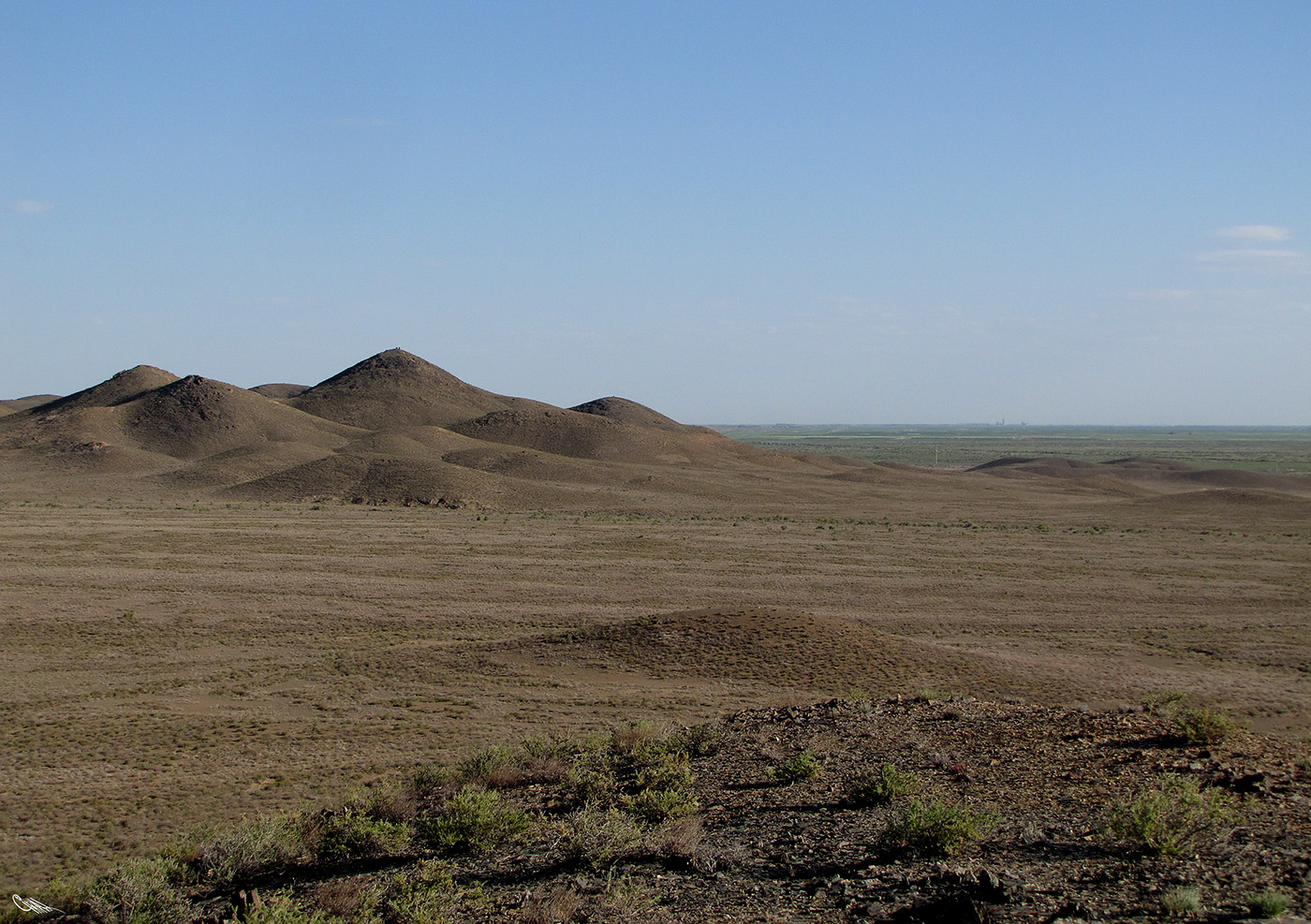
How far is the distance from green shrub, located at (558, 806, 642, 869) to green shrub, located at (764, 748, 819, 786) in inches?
91.9

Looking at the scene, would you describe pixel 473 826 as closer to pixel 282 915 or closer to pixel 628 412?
pixel 282 915

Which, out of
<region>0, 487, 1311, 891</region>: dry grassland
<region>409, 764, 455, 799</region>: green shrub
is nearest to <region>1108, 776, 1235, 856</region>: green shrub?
<region>409, 764, 455, 799</region>: green shrub

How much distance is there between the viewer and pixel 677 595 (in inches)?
1272

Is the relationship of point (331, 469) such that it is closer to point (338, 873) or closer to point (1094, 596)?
point (1094, 596)

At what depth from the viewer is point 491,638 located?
24.6 meters

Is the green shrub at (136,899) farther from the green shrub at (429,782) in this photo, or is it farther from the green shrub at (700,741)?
the green shrub at (700,741)

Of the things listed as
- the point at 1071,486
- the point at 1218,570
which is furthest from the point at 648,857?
the point at 1071,486

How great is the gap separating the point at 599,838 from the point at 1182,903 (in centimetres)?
485

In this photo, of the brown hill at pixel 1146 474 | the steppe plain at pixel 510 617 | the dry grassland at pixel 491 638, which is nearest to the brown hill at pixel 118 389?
the steppe plain at pixel 510 617

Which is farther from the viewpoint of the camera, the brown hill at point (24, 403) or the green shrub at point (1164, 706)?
the brown hill at point (24, 403)

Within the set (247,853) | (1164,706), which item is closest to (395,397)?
(1164,706)

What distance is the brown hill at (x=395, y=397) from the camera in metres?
119

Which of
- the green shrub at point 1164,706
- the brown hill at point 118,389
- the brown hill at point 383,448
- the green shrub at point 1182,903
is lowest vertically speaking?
the green shrub at point 1164,706

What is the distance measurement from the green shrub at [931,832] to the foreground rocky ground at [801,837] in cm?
2
